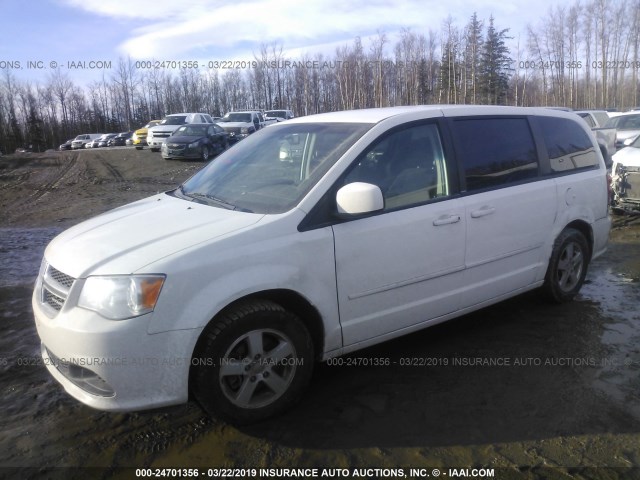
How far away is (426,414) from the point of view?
3111 mm

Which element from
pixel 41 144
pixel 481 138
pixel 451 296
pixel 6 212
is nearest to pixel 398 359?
pixel 451 296

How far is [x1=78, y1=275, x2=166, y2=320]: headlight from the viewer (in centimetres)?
262

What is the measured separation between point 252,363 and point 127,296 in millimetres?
806

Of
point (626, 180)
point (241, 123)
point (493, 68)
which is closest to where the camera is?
point (626, 180)

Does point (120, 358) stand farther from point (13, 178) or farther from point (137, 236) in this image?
point (13, 178)

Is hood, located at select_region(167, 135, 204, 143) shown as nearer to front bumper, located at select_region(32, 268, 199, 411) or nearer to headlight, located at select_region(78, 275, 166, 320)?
front bumper, located at select_region(32, 268, 199, 411)

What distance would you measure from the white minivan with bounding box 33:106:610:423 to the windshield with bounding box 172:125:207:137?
17.0 meters

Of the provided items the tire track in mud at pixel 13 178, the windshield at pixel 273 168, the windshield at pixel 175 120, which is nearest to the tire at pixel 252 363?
the windshield at pixel 273 168

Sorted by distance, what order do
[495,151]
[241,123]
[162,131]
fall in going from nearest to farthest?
1. [495,151]
2. [162,131]
3. [241,123]

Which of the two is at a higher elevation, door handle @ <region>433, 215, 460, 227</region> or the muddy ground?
door handle @ <region>433, 215, 460, 227</region>

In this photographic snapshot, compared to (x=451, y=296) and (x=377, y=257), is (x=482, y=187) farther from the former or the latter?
(x=377, y=257)

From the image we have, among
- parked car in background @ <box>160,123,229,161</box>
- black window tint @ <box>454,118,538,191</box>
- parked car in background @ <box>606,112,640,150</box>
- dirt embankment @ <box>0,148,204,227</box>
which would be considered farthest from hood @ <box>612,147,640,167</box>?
parked car in background @ <box>160,123,229,161</box>

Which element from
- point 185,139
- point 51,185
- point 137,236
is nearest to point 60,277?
point 137,236

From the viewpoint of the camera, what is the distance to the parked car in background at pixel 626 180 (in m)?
8.44
